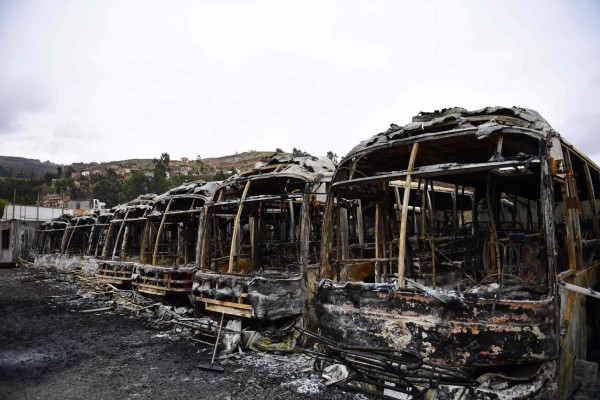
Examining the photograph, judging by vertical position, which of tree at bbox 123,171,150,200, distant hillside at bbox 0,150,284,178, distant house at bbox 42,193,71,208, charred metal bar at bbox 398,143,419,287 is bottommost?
charred metal bar at bbox 398,143,419,287

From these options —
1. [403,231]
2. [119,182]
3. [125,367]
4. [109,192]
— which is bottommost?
[125,367]

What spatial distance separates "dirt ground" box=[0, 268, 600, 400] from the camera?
4977 millimetres

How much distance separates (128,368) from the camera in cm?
606

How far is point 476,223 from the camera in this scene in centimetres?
738

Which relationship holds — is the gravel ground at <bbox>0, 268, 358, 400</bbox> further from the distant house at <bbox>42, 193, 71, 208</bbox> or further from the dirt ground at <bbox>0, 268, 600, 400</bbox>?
the distant house at <bbox>42, 193, 71, 208</bbox>

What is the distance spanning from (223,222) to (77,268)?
9015 millimetres

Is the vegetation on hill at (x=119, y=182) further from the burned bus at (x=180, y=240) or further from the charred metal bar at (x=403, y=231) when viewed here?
the charred metal bar at (x=403, y=231)

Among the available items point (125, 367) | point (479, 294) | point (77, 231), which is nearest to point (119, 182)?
point (77, 231)

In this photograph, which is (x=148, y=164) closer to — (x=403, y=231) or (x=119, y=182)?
(x=119, y=182)

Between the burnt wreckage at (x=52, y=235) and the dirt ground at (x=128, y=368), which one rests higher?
the burnt wreckage at (x=52, y=235)

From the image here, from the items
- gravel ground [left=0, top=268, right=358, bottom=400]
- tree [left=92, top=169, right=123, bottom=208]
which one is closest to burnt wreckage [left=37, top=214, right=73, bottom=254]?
gravel ground [left=0, top=268, right=358, bottom=400]

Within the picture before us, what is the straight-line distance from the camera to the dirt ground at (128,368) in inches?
196

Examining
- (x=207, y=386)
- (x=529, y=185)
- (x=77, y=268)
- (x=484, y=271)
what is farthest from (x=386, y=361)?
(x=77, y=268)

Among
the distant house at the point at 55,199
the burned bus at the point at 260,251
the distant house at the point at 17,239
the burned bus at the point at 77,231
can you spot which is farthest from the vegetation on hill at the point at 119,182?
the burned bus at the point at 260,251
